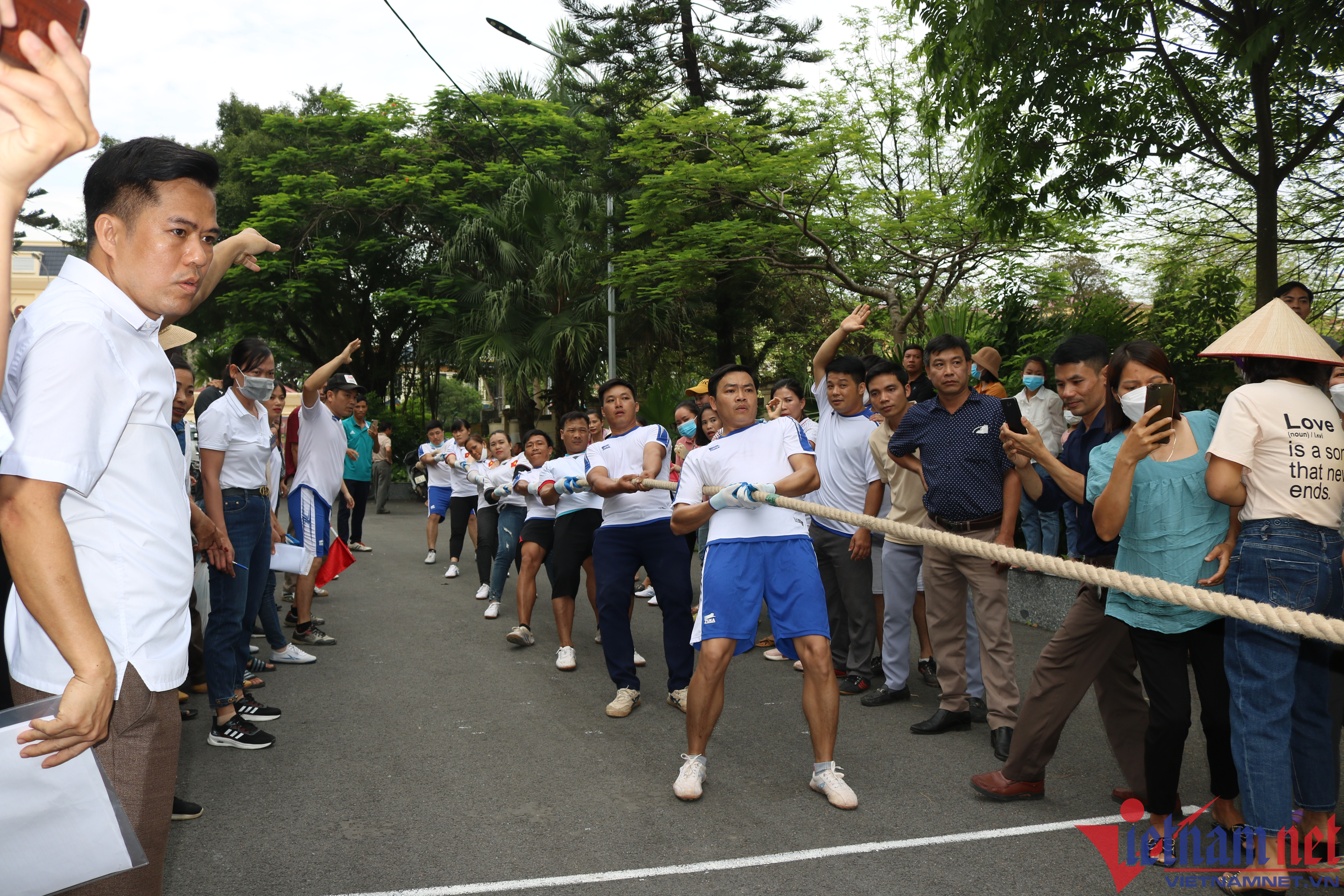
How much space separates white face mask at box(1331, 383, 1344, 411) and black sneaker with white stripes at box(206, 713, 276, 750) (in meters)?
5.77

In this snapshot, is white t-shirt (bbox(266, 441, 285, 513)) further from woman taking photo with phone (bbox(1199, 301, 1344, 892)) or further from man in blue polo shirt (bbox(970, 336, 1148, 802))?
woman taking photo with phone (bbox(1199, 301, 1344, 892))

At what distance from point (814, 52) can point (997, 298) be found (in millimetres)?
9055

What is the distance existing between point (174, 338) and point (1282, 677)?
463 cm

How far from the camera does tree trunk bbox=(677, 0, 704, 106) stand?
1658cm

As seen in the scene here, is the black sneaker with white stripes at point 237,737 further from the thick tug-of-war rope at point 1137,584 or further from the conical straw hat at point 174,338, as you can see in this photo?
the thick tug-of-war rope at point 1137,584

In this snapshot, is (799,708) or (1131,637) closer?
(1131,637)

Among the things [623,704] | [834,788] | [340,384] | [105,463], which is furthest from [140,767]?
[340,384]

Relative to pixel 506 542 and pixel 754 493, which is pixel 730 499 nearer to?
pixel 754 493

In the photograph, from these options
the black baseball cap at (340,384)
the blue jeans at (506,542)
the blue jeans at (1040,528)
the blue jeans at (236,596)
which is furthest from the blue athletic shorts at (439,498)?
the blue jeans at (1040,528)

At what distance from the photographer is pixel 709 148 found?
1421 centimetres

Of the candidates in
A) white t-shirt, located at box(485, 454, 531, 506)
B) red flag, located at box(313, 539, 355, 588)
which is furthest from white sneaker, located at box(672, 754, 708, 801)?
white t-shirt, located at box(485, 454, 531, 506)

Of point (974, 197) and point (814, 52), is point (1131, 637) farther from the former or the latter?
point (814, 52)

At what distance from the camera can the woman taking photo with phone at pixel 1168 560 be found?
10.7ft

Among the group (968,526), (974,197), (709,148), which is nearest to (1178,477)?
(968,526)
